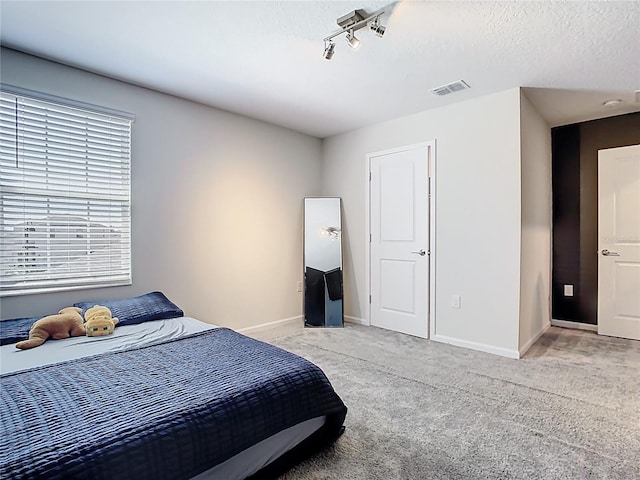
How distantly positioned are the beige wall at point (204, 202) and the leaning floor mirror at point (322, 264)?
168 millimetres

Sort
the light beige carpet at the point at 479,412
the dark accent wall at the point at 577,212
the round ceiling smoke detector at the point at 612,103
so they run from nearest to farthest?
the light beige carpet at the point at 479,412, the round ceiling smoke detector at the point at 612,103, the dark accent wall at the point at 577,212

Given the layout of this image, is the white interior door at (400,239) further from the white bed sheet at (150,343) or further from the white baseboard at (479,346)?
the white bed sheet at (150,343)

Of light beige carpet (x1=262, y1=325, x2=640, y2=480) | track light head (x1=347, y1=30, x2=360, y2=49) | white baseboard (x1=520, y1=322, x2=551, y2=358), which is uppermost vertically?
track light head (x1=347, y1=30, x2=360, y2=49)

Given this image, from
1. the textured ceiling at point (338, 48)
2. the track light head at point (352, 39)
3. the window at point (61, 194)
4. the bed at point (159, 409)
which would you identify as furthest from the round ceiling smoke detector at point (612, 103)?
the window at point (61, 194)

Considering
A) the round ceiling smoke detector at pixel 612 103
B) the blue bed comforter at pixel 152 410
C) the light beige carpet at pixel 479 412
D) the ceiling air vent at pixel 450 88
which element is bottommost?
the light beige carpet at pixel 479 412

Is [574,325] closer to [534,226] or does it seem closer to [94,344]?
[534,226]

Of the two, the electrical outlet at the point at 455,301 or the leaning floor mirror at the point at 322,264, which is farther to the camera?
the leaning floor mirror at the point at 322,264

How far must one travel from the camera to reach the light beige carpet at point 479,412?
5.49 ft

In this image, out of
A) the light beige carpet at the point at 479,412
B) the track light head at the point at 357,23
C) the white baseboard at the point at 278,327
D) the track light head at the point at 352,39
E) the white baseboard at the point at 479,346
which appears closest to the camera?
the light beige carpet at the point at 479,412

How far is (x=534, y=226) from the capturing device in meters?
3.64

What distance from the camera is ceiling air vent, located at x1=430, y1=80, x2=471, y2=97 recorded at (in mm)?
3044

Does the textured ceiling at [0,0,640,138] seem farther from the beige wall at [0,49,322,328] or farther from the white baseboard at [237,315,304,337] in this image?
the white baseboard at [237,315,304,337]

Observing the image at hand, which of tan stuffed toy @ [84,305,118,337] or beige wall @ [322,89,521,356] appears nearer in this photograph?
tan stuffed toy @ [84,305,118,337]

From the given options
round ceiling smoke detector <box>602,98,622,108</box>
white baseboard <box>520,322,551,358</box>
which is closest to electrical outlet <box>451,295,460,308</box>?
white baseboard <box>520,322,551,358</box>
